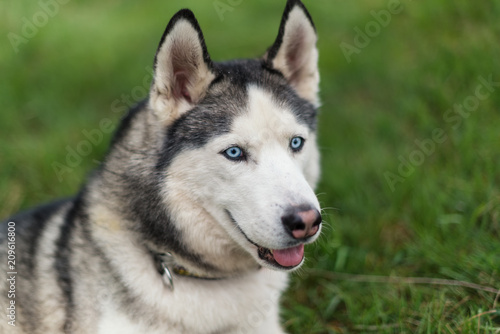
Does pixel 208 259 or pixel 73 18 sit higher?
pixel 73 18

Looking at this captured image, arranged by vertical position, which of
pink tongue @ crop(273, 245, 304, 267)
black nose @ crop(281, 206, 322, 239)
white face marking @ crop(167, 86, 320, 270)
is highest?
white face marking @ crop(167, 86, 320, 270)

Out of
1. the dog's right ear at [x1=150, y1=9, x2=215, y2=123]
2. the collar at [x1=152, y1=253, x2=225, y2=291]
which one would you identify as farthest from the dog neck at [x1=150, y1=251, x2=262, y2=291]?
the dog's right ear at [x1=150, y1=9, x2=215, y2=123]

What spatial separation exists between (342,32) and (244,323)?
5.09m

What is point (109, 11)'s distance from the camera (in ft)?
27.5

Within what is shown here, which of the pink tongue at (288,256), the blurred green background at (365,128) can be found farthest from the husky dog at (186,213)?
the blurred green background at (365,128)

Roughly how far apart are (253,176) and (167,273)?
821mm

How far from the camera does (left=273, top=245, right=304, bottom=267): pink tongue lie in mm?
2756

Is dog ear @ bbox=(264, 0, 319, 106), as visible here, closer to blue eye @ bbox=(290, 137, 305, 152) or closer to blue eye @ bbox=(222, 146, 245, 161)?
blue eye @ bbox=(290, 137, 305, 152)

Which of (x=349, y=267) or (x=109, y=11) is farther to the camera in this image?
(x=109, y=11)

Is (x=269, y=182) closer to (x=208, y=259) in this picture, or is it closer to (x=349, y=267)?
(x=208, y=259)

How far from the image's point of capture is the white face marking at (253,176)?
102 inches

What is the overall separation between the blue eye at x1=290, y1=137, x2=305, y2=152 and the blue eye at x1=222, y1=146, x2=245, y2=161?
344 millimetres

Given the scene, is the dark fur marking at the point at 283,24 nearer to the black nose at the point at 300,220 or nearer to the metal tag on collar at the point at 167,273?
the black nose at the point at 300,220

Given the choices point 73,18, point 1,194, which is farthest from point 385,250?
point 73,18
